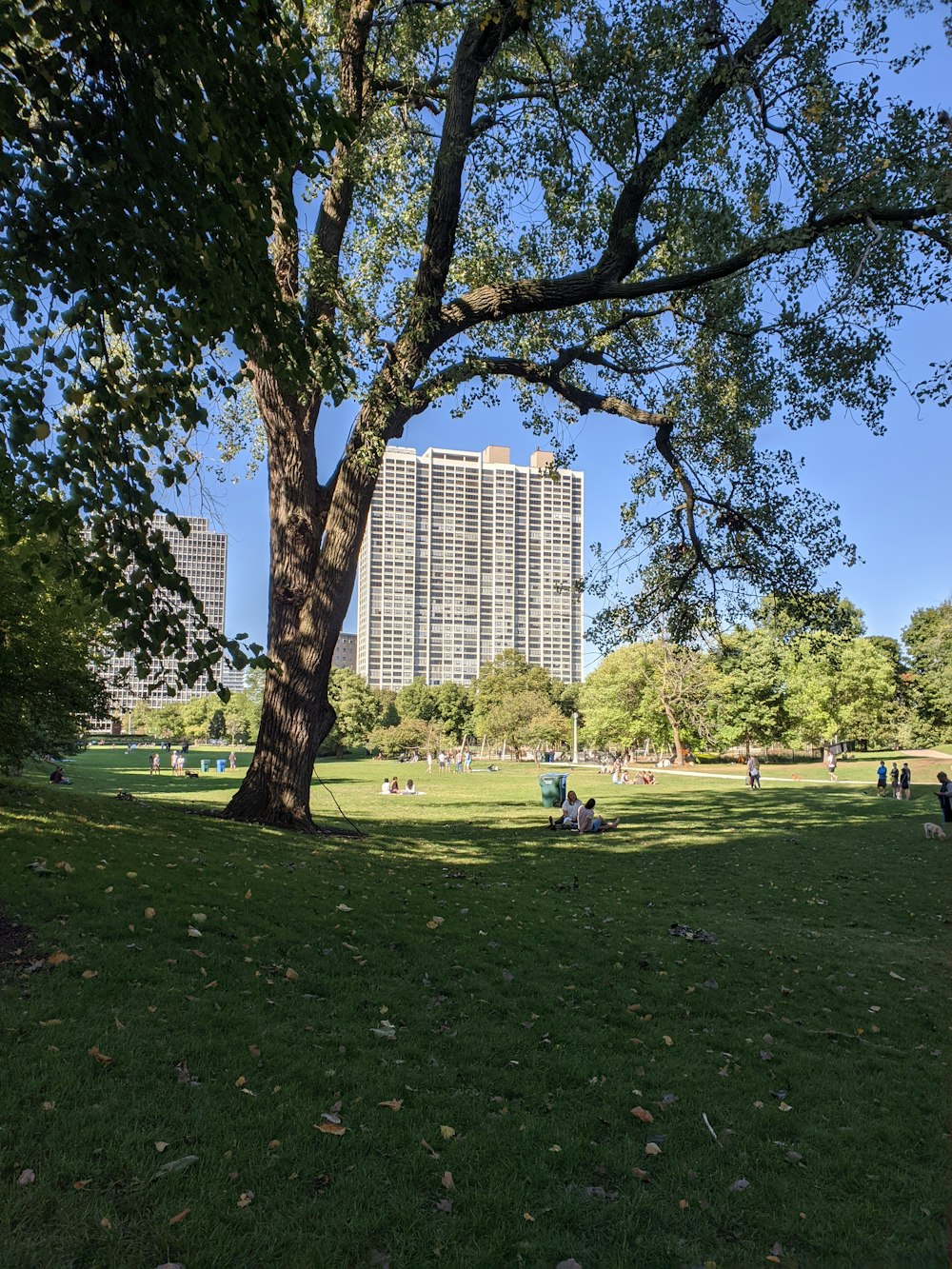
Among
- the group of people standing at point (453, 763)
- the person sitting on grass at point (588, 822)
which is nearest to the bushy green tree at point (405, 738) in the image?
the group of people standing at point (453, 763)

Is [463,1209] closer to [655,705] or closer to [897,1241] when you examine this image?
[897,1241]

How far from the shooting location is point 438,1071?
Answer: 4699 millimetres

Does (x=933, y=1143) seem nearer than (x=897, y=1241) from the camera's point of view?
No

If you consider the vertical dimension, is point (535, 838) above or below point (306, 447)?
below

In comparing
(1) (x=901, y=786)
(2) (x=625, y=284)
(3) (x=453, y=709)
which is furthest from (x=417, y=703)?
(2) (x=625, y=284)

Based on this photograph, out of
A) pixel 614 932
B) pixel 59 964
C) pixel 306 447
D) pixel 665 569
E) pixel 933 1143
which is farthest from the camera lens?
pixel 665 569

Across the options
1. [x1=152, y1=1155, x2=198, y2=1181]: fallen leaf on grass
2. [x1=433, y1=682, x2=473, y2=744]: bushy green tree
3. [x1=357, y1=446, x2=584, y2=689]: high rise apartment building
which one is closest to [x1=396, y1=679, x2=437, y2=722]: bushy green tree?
[x1=433, y1=682, x2=473, y2=744]: bushy green tree

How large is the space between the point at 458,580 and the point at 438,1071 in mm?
161744

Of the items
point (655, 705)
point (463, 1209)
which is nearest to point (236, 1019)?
point (463, 1209)

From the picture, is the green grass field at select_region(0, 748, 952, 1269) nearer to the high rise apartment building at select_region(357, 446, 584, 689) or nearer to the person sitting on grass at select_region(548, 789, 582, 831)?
the person sitting on grass at select_region(548, 789, 582, 831)

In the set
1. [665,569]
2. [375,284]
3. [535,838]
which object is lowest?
[535,838]

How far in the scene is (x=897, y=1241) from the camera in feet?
11.2

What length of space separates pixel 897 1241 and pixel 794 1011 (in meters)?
3.26

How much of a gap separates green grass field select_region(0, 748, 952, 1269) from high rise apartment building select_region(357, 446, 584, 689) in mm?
143166
